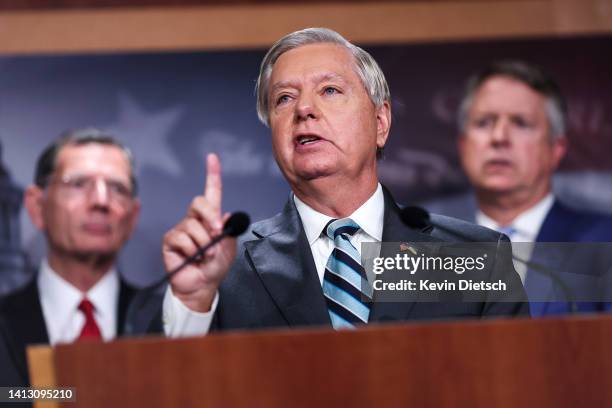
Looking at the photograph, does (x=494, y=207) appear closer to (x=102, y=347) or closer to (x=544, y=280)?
(x=544, y=280)

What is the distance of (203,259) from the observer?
194cm

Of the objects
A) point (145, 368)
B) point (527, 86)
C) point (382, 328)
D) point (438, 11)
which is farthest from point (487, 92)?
point (145, 368)

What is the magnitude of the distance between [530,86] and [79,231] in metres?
1.93

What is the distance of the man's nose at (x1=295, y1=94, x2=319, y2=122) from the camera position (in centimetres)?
215

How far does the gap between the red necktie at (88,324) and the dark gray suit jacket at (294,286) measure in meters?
1.29

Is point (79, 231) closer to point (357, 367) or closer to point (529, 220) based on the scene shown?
point (529, 220)

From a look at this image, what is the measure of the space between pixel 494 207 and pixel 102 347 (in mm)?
2293

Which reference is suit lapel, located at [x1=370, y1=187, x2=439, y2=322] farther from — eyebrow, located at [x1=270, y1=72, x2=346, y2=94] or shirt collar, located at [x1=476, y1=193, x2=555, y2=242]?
shirt collar, located at [x1=476, y1=193, x2=555, y2=242]

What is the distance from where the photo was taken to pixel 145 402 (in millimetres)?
1646

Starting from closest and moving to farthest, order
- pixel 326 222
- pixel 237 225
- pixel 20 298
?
pixel 237 225
pixel 326 222
pixel 20 298

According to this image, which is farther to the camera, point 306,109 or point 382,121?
point 382,121

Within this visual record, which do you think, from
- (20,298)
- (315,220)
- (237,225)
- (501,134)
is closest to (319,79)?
(315,220)

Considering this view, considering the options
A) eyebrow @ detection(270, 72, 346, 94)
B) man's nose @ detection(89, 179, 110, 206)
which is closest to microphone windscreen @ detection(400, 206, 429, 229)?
eyebrow @ detection(270, 72, 346, 94)

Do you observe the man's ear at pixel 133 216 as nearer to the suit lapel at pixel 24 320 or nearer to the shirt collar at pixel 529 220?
the suit lapel at pixel 24 320
